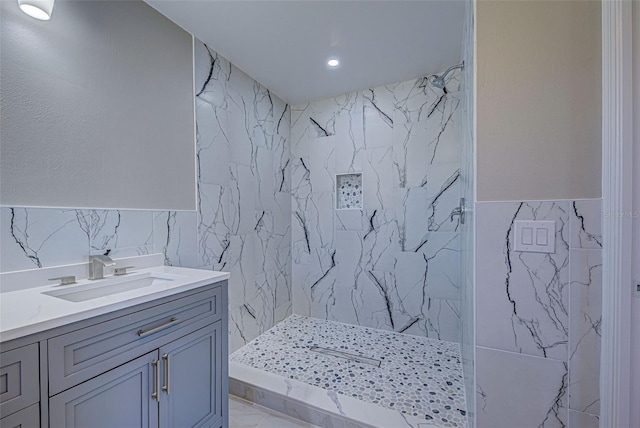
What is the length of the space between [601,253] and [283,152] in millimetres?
2576

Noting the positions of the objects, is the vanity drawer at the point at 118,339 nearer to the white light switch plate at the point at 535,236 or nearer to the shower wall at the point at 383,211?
the white light switch plate at the point at 535,236

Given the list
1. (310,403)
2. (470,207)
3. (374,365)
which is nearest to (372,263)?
(374,365)

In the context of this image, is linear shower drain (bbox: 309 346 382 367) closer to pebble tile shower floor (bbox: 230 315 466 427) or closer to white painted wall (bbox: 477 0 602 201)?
pebble tile shower floor (bbox: 230 315 466 427)

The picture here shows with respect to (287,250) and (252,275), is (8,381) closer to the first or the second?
(252,275)

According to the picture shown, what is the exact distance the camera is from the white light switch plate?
0.95 m

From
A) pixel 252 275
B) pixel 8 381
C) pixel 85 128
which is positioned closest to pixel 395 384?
pixel 252 275

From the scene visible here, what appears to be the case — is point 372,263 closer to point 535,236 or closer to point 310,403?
point 310,403

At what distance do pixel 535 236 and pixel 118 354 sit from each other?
1570 millimetres

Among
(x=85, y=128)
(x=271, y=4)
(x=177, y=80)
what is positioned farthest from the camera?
(x=177, y=80)

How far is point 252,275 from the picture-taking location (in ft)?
8.04

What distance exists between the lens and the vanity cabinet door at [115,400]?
0.82 metres

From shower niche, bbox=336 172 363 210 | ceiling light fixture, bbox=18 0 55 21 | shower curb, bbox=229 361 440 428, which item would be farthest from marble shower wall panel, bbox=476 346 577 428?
ceiling light fixture, bbox=18 0 55 21

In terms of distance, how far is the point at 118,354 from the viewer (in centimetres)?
96

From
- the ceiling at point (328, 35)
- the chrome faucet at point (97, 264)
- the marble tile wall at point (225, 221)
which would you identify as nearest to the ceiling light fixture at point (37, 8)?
the ceiling at point (328, 35)
